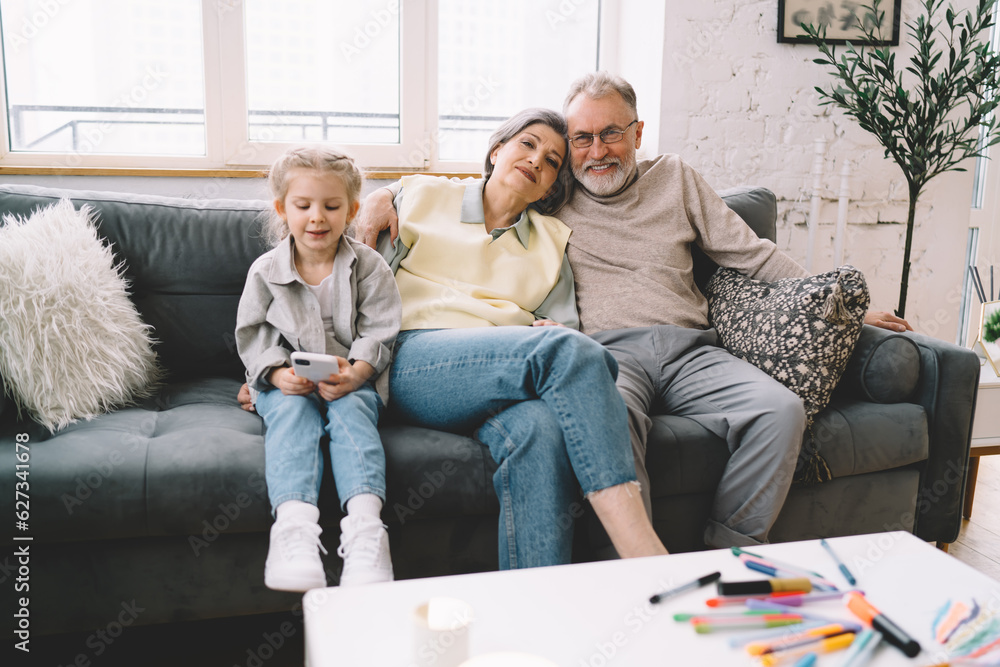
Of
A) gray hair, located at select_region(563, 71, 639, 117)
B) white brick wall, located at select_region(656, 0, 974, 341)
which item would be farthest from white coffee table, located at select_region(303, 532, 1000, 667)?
white brick wall, located at select_region(656, 0, 974, 341)

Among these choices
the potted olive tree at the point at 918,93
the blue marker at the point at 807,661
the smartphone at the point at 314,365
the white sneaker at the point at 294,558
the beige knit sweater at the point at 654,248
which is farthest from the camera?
the potted olive tree at the point at 918,93

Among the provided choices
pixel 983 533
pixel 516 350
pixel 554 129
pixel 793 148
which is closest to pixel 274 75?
pixel 554 129

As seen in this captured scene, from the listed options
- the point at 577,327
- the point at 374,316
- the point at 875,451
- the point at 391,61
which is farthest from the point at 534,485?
the point at 391,61

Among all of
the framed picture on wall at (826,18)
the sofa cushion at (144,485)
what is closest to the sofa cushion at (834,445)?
the sofa cushion at (144,485)

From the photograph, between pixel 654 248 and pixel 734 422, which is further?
pixel 654 248

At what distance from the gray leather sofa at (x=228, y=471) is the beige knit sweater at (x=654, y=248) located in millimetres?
375

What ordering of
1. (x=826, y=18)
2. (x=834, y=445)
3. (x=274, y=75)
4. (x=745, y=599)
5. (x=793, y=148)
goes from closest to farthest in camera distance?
(x=745, y=599), (x=834, y=445), (x=274, y=75), (x=826, y=18), (x=793, y=148)

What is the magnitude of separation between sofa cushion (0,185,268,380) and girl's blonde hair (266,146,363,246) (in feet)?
1.19

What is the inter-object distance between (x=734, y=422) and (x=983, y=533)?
1043mm

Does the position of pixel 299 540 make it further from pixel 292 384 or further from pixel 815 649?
pixel 815 649

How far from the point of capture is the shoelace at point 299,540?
111 cm

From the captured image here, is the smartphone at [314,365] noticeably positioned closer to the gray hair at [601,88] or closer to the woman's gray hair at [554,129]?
the woman's gray hair at [554,129]

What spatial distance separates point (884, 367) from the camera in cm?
166

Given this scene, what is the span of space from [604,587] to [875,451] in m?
1.07
